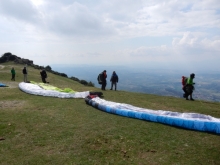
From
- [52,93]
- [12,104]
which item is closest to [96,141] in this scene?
[12,104]

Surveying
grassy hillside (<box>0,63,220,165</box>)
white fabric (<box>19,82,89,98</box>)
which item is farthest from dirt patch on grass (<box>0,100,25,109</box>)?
white fabric (<box>19,82,89,98</box>)

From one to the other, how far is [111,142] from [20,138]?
479 cm

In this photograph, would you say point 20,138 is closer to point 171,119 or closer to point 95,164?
point 95,164

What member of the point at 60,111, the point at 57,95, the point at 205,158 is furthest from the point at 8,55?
the point at 205,158

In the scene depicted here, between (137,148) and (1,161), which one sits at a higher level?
(137,148)

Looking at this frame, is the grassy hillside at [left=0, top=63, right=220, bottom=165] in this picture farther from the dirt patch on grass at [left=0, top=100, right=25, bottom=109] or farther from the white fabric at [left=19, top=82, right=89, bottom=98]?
the white fabric at [left=19, top=82, right=89, bottom=98]

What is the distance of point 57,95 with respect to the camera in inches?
773

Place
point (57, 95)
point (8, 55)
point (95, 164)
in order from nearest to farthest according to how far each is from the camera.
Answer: point (95, 164), point (57, 95), point (8, 55)

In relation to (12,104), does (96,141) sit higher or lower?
lower

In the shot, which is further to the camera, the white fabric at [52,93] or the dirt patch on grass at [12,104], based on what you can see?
the white fabric at [52,93]

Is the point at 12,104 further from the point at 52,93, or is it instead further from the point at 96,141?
the point at 96,141

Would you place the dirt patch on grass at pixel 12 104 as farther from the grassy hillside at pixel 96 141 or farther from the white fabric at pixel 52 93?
the white fabric at pixel 52 93

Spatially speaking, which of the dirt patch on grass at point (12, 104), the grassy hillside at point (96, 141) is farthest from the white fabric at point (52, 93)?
the grassy hillside at point (96, 141)

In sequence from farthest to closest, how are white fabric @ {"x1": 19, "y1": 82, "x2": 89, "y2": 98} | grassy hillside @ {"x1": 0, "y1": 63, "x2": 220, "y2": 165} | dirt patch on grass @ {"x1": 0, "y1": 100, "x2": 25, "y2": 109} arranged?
white fabric @ {"x1": 19, "y1": 82, "x2": 89, "y2": 98}, dirt patch on grass @ {"x1": 0, "y1": 100, "x2": 25, "y2": 109}, grassy hillside @ {"x1": 0, "y1": 63, "x2": 220, "y2": 165}
